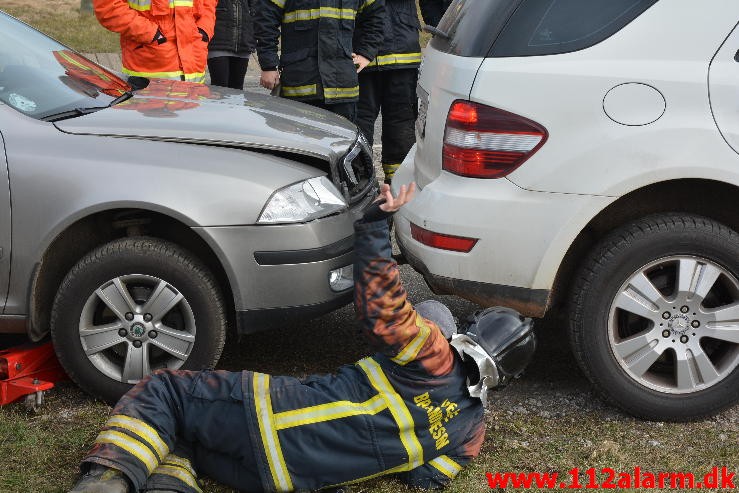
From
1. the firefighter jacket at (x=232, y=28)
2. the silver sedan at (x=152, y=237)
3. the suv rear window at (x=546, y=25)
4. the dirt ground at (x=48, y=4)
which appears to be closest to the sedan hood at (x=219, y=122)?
the silver sedan at (x=152, y=237)

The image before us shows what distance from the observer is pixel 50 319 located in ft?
12.4

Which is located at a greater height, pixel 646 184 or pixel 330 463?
pixel 646 184

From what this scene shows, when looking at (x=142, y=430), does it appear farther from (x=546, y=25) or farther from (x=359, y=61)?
(x=359, y=61)

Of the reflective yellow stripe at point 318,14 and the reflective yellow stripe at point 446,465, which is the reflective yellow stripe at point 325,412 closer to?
the reflective yellow stripe at point 446,465

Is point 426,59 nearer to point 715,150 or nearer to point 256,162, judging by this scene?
point 256,162

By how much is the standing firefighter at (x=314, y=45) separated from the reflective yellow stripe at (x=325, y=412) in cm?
304

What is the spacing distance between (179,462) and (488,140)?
157 cm

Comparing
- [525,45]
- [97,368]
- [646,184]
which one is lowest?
[97,368]

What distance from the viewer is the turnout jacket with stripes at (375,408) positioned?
10.2ft

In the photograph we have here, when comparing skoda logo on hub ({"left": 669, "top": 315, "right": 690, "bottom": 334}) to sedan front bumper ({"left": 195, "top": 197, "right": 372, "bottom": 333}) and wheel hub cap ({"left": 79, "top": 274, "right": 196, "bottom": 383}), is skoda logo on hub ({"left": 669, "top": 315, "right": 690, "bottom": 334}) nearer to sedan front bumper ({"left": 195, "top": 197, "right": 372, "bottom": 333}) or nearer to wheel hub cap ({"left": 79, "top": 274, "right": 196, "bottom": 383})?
sedan front bumper ({"left": 195, "top": 197, "right": 372, "bottom": 333})

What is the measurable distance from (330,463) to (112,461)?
0.69m

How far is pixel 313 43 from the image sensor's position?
5793mm

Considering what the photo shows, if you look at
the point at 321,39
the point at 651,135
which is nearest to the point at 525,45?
the point at 651,135

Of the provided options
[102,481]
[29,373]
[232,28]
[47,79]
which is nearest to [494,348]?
[102,481]
